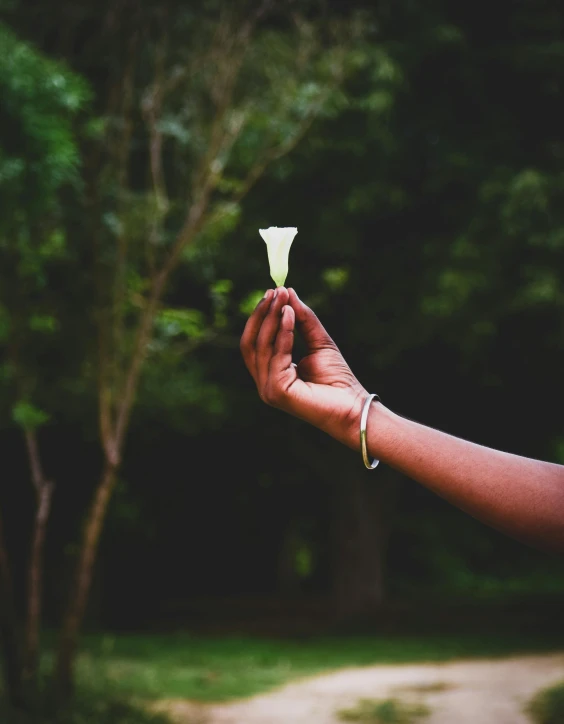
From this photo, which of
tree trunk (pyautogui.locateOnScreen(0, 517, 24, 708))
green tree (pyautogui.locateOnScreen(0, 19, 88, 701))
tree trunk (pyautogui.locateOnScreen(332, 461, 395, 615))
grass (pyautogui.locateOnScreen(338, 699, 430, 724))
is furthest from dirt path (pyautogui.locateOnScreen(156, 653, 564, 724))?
tree trunk (pyautogui.locateOnScreen(332, 461, 395, 615))

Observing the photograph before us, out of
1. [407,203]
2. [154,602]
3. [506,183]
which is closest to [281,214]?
[407,203]

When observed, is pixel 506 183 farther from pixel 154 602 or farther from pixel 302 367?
pixel 154 602

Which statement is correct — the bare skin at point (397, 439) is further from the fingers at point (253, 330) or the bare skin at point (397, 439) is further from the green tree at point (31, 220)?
the green tree at point (31, 220)

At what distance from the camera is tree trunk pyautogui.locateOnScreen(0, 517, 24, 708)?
6621 millimetres

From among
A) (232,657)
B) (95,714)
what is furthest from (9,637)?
(232,657)

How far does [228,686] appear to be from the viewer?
10.5m

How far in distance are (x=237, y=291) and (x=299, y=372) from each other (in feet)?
37.0

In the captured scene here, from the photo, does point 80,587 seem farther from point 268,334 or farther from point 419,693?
point 268,334

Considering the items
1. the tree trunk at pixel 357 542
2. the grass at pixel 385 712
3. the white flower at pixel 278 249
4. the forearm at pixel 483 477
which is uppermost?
the tree trunk at pixel 357 542

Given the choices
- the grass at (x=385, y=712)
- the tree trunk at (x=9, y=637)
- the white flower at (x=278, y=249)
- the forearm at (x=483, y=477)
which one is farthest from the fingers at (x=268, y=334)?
the grass at (x=385, y=712)

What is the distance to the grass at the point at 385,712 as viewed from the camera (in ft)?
28.1

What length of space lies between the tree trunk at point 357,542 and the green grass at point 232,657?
2.18m

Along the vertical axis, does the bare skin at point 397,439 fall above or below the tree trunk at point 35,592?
below

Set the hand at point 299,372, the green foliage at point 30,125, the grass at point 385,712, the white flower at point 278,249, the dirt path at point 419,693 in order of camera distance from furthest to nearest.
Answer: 1. the dirt path at point 419,693
2. the grass at point 385,712
3. the green foliage at point 30,125
4. the white flower at point 278,249
5. the hand at point 299,372
